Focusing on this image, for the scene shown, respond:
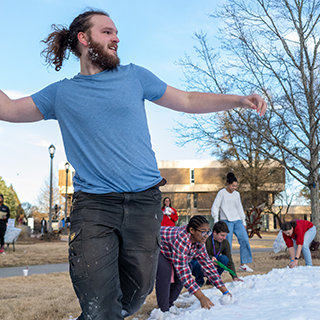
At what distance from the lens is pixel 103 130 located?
2.04 m

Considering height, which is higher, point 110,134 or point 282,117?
point 282,117

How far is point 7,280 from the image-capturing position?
664 centimetres

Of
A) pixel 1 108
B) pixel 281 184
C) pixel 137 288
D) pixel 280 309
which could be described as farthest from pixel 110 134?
pixel 281 184

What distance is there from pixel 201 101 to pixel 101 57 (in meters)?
0.65

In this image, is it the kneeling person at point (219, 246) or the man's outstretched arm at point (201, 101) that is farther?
the kneeling person at point (219, 246)

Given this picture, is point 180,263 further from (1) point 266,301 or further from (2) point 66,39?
(2) point 66,39

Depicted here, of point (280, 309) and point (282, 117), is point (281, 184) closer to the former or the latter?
point (282, 117)

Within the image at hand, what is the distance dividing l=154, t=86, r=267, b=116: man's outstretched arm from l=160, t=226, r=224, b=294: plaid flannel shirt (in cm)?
198

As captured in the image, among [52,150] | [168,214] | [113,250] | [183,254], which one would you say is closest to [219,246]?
[183,254]

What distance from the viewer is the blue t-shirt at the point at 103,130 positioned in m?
2.02

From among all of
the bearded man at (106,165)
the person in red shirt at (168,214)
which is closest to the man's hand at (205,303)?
the bearded man at (106,165)

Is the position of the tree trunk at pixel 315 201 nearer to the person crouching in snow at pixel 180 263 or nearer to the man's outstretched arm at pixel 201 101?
the person crouching in snow at pixel 180 263

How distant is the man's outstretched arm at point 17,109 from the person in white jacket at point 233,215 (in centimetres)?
564

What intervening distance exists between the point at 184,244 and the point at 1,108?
2518 millimetres
